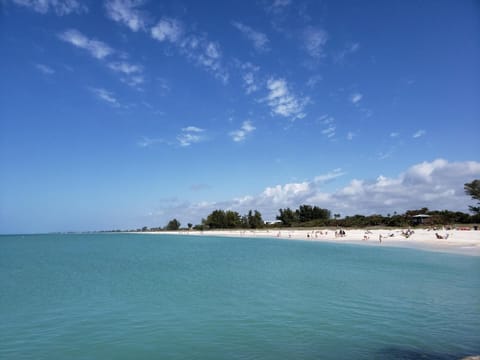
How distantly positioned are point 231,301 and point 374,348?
26.0 feet

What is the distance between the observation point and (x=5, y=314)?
14.5 metres

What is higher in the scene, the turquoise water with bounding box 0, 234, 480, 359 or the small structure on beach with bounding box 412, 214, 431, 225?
the small structure on beach with bounding box 412, 214, 431, 225

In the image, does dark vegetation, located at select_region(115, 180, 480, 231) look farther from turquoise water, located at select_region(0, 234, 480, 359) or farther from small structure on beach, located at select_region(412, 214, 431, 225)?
turquoise water, located at select_region(0, 234, 480, 359)

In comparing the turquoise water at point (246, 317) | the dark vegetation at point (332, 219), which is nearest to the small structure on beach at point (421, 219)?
the dark vegetation at point (332, 219)

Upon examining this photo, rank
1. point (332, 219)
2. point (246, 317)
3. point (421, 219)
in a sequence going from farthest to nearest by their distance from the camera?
point (332, 219) < point (421, 219) < point (246, 317)

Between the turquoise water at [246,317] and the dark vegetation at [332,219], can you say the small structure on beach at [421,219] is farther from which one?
the turquoise water at [246,317]

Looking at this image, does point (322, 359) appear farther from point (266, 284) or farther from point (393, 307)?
point (266, 284)

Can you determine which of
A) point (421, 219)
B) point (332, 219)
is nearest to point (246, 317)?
point (421, 219)

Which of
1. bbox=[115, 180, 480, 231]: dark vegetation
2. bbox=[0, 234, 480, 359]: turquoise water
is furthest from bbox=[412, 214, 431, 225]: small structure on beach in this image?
bbox=[0, 234, 480, 359]: turquoise water

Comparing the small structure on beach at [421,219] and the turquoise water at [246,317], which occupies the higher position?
the small structure on beach at [421,219]

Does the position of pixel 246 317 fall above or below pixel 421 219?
below

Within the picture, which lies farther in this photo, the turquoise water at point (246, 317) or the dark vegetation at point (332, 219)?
the dark vegetation at point (332, 219)

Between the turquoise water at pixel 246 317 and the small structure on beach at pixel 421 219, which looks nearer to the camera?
the turquoise water at pixel 246 317

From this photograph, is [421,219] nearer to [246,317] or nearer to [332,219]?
[332,219]
